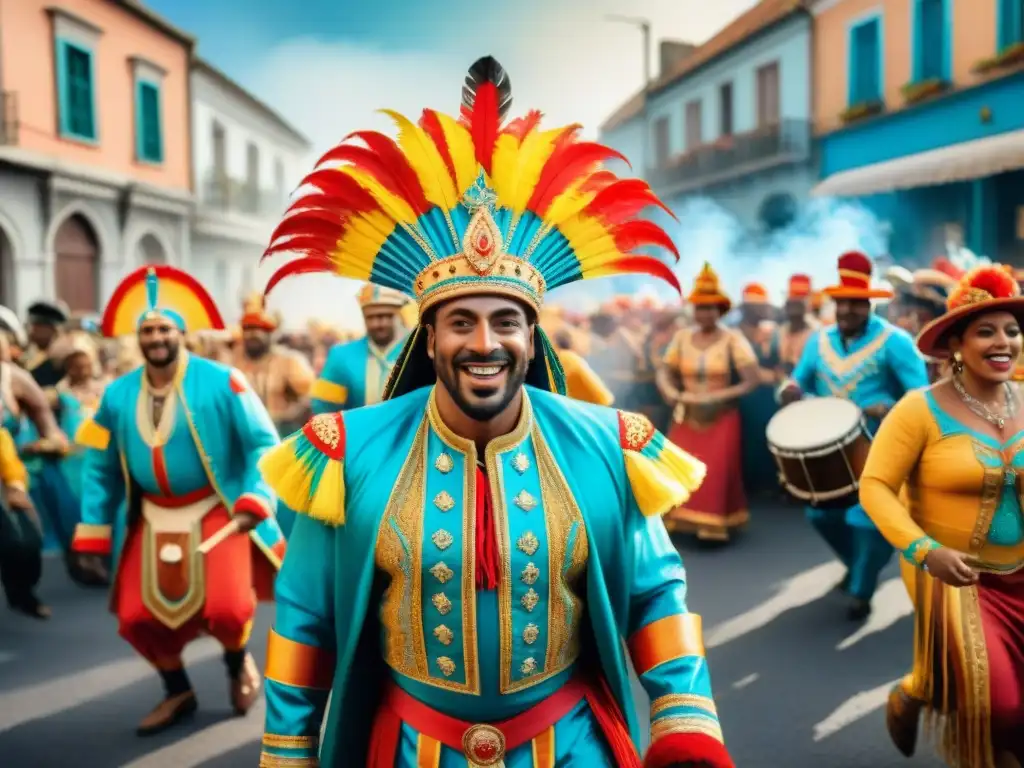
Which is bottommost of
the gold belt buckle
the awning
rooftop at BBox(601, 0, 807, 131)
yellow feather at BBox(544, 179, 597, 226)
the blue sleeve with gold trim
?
the gold belt buckle

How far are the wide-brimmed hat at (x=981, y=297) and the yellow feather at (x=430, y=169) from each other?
2.31 m

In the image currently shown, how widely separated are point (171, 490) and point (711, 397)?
5.23 metres

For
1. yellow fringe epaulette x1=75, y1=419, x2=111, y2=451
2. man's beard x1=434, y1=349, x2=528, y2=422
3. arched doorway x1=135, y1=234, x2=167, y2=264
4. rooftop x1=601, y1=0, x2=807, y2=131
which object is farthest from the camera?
rooftop x1=601, y1=0, x2=807, y2=131

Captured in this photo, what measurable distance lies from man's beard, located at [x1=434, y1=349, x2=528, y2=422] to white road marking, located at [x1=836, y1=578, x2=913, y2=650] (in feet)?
15.1

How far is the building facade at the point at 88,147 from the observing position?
59.6 feet

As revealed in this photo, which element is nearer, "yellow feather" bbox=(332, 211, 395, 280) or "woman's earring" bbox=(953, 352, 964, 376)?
"yellow feather" bbox=(332, 211, 395, 280)

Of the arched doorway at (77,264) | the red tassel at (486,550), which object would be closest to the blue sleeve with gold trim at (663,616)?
the red tassel at (486,550)

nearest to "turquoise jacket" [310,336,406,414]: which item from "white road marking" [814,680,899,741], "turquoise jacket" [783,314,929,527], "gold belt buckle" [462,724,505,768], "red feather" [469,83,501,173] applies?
"turquoise jacket" [783,314,929,527]

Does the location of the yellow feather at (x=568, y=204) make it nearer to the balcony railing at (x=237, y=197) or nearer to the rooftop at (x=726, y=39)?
the rooftop at (x=726, y=39)

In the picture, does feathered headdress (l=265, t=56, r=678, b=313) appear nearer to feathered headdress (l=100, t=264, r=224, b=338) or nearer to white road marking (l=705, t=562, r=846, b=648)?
feathered headdress (l=100, t=264, r=224, b=338)

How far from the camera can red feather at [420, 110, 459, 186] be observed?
247 cm

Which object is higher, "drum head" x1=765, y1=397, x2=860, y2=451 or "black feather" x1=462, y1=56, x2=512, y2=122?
"black feather" x1=462, y1=56, x2=512, y2=122

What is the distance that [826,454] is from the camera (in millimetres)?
6078

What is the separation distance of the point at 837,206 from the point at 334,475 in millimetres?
21245
